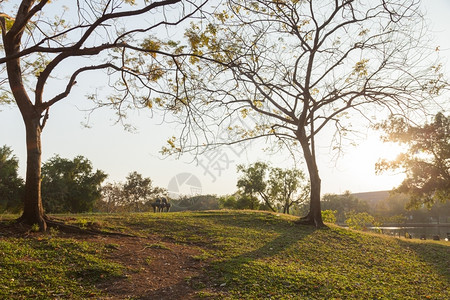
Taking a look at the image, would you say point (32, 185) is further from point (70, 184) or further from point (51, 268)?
point (70, 184)

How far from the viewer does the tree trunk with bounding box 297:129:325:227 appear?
13.4 meters

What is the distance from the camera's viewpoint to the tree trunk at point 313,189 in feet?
44.0

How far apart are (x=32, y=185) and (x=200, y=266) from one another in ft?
14.6

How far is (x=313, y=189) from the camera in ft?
45.1

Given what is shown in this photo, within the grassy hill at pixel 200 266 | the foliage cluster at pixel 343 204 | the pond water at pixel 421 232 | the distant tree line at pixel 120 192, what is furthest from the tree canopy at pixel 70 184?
the foliage cluster at pixel 343 204

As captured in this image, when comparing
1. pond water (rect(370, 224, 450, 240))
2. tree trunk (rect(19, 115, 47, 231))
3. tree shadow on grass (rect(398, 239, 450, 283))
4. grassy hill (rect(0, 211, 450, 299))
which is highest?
tree trunk (rect(19, 115, 47, 231))

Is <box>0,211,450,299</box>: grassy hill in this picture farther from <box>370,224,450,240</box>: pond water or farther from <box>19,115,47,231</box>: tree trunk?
<box>370,224,450,240</box>: pond water

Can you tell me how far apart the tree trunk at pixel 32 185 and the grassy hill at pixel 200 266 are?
16.3 inches

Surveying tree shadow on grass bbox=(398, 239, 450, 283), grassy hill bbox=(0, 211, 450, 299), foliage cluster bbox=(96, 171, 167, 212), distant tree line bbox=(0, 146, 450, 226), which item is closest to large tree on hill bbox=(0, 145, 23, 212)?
distant tree line bbox=(0, 146, 450, 226)

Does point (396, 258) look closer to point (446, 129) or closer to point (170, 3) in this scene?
point (170, 3)

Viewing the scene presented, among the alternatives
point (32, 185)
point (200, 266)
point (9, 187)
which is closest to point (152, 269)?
point (200, 266)

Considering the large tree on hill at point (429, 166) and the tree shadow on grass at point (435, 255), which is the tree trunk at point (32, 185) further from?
the large tree on hill at point (429, 166)

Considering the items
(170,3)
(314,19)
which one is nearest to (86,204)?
(314,19)

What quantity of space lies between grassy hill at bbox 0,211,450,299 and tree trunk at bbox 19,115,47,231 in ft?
1.36
